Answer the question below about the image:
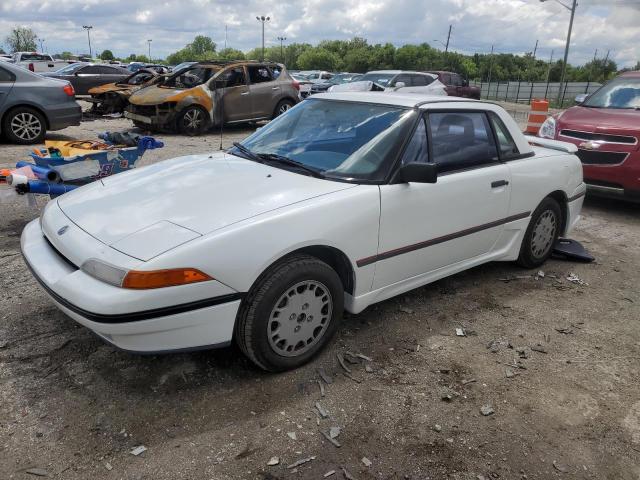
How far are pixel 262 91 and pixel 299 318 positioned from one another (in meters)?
10.6

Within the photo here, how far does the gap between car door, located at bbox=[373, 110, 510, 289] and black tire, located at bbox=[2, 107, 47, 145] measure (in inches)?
339

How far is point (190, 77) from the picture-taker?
39.7 feet

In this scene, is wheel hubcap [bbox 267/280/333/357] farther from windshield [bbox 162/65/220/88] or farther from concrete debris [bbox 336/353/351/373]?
windshield [bbox 162/65/220/88]

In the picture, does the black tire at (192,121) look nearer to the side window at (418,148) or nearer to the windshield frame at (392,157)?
the windshield frame at (392,157)

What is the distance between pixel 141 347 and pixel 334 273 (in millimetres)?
1119

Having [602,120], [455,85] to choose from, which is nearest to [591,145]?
[602,120]

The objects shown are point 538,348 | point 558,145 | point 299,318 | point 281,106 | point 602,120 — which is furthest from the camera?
point 281,106

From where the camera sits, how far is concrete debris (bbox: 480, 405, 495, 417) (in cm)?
277

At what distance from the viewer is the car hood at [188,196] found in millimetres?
2752

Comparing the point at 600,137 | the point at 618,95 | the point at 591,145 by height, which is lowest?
the point at 591,145

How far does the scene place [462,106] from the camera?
392cm

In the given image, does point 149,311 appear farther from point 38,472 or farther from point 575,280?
point 575,280

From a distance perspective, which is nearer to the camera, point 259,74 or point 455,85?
point 259,74

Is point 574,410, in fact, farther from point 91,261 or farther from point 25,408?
point 25,408
